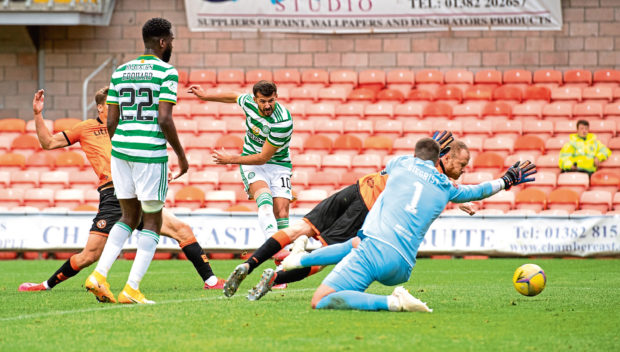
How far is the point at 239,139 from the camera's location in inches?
723

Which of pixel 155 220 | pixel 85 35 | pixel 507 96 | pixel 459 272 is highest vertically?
pixel 85 35

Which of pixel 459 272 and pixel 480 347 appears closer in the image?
pixel 480 347

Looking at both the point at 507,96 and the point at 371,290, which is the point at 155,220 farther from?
the point at 507,96

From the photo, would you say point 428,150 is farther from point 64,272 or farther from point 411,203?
point 64,272

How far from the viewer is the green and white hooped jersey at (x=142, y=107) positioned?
23.1 ft

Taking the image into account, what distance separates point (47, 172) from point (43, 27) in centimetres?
568

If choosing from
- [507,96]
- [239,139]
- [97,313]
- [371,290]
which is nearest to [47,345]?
[97,313]

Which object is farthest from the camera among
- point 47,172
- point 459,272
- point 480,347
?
point 47,172

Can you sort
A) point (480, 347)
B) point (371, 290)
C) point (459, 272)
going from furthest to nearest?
point (459, 272) < point (371, 290) < point (480, 347)

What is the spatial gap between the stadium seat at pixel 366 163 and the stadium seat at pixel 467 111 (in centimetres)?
254

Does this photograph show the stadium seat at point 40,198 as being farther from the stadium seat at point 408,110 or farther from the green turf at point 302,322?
the green turf at point 302,322

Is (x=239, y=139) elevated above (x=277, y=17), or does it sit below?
below

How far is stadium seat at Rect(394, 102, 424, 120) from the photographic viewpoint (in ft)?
64.2

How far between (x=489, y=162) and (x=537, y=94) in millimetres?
3304
